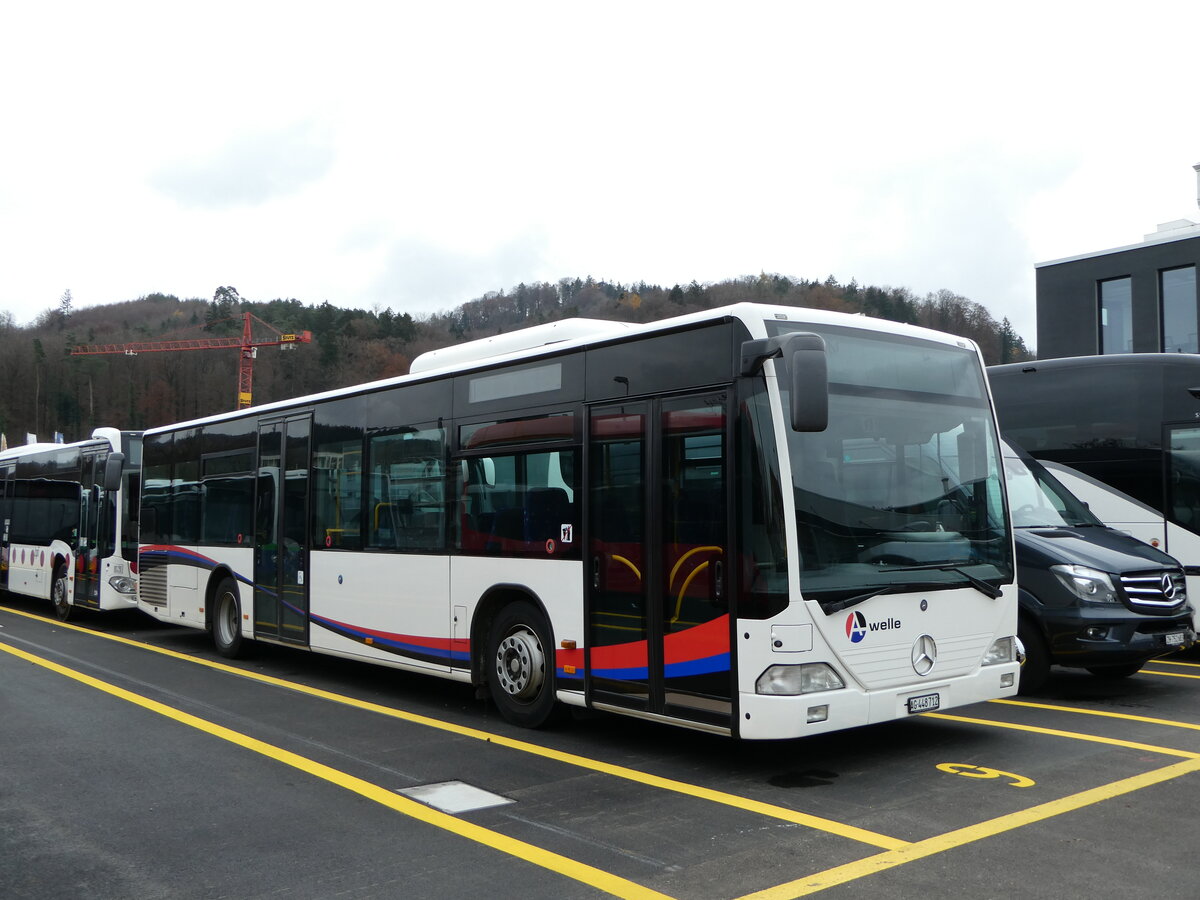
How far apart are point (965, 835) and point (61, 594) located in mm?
17619

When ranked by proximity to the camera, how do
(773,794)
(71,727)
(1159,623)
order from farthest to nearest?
(1159,623)
(71,727)
(773,794)

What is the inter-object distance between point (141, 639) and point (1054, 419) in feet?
44.9

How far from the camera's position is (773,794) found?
6.36 meters

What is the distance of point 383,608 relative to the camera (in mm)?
10133

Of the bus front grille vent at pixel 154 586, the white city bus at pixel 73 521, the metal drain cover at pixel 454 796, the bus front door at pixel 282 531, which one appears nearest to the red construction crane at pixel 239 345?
the white city bus at pixel 73 521

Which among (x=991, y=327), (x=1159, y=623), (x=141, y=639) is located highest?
(x=991, y=327)

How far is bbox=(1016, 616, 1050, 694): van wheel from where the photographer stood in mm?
9602

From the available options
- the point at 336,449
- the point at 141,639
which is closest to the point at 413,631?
the point at 336,449

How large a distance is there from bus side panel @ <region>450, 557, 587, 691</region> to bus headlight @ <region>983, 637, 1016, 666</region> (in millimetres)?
2891

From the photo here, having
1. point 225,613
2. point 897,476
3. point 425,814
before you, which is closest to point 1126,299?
point 225,613

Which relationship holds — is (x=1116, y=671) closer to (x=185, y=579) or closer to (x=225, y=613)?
(x=225, y=613)

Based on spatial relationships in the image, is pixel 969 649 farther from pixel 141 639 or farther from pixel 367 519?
pixel 141 639

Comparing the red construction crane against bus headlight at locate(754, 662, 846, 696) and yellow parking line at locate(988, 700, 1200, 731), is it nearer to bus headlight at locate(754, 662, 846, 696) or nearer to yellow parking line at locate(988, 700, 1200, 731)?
yellow parking line at locate(988, 700, 1200, 731)

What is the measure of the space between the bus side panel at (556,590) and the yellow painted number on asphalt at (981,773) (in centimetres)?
261
